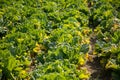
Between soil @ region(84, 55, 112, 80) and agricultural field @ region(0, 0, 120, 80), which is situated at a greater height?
agricultural field @ region(0, 0, 120, 80)

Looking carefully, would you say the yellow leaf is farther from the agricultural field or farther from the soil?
the soil

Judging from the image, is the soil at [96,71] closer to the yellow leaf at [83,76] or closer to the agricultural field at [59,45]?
the agricultural field at [59,45]

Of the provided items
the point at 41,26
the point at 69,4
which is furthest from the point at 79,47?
the point at 69,4

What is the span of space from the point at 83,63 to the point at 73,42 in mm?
939

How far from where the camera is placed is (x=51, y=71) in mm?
7035

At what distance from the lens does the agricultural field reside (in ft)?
24.7

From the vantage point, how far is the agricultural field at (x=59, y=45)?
24.7 ft

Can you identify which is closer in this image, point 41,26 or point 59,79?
point 59,79

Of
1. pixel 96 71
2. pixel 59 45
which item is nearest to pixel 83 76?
pixel 96 71

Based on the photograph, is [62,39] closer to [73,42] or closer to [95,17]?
[73,42]

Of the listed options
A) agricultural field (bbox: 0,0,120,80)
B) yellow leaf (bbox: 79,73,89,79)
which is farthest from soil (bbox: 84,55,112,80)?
yellow leaf (bbox: 79,73,89,79)

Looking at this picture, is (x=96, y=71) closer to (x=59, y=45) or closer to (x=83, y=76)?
(x=83, y=76)

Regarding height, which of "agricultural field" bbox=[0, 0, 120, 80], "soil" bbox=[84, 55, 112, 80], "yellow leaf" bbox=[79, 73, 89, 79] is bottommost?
"soil" bbox=[84, 55, 112, 80]

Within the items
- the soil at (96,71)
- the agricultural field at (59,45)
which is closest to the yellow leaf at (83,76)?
the agricultural field at (59,45)
